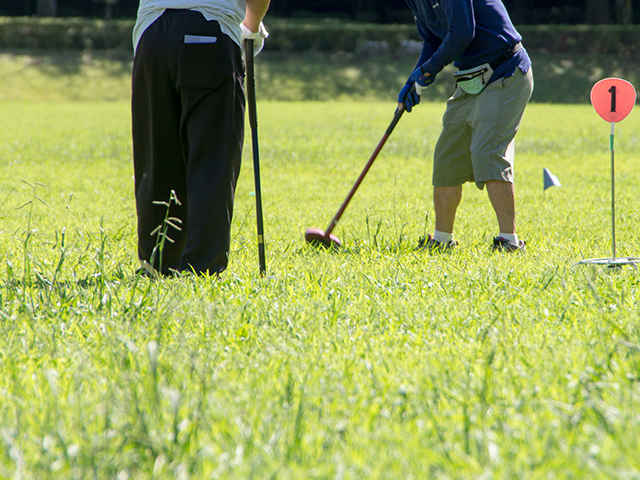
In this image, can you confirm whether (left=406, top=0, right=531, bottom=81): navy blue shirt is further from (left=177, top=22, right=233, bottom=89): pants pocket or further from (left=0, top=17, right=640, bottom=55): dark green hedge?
(left=0, top=17, right=640, bottom=55): dark green hedge

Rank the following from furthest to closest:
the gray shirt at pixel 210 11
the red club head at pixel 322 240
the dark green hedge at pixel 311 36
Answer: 1. the dark green hedge at pixel 311 36
2. the red club head at pixel 322 240
3. the gray shirt at pixel 210 11

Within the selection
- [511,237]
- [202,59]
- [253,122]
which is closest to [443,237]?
[511,237]

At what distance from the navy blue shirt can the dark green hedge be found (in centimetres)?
2510

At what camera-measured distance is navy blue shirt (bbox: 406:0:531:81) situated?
15.5 ft

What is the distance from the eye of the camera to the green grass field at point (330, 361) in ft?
6.33

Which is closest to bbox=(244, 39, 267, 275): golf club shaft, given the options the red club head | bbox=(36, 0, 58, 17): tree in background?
the red club head

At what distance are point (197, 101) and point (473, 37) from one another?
175 cm

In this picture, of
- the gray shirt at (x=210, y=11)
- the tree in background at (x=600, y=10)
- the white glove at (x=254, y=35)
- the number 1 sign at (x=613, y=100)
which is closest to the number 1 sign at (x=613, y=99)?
the number 1 sign at (x=613, y=100)

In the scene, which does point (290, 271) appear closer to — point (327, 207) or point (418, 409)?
point (418, 409)

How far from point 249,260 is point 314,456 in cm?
276

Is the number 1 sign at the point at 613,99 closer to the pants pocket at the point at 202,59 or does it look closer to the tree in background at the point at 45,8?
the pants pocket at the point at 202,59

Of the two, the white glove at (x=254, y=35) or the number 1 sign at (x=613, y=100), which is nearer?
the white glove at (x=254, y=35)

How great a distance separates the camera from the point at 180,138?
4.04 meters

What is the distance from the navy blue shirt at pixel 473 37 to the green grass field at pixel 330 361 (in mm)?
1090
